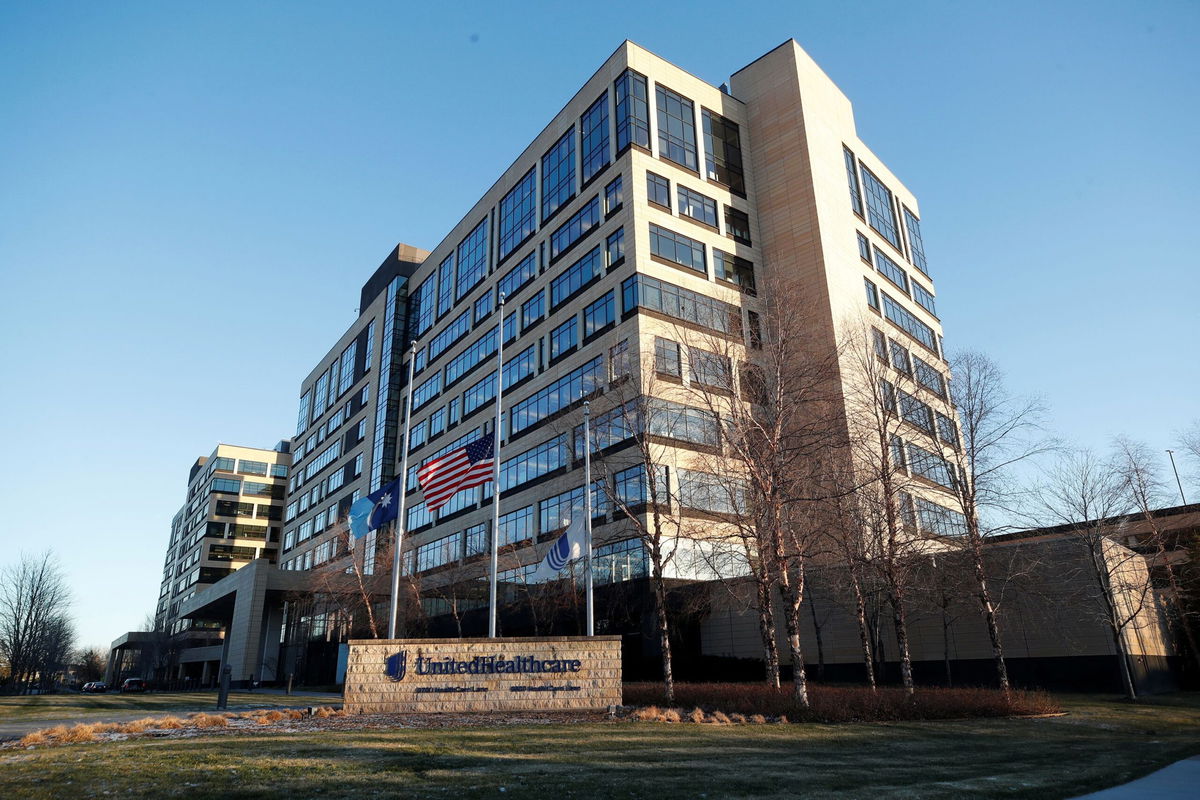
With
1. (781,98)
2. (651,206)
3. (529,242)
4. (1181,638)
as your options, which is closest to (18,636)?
(529,242)

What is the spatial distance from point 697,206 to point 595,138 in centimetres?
889

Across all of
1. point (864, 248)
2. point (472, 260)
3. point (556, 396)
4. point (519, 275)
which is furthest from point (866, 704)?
point (472, 260)

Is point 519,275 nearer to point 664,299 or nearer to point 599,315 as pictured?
point 599,315

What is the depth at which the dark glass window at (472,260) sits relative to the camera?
68.5 meters

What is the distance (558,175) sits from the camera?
5809 centimetres

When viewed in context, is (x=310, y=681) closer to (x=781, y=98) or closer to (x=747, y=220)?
(x=747, y=220)

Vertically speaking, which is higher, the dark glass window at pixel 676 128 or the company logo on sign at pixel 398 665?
the dark glass window at pixel 676 128

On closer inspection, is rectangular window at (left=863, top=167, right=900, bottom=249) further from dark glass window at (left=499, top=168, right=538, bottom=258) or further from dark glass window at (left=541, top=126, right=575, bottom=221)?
dark glass window at (left=499, top=168, right=538, bottom=258)

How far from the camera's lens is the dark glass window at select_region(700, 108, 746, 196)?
54438 mm

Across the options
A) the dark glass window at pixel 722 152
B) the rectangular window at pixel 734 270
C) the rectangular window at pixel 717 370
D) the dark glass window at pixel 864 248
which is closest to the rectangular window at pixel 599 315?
the rectangular window at pixel 734 270

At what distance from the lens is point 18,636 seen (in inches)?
2874

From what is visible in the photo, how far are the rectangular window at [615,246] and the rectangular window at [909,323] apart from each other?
890 inches

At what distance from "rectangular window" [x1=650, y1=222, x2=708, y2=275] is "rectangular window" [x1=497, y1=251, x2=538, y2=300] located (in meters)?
13.3

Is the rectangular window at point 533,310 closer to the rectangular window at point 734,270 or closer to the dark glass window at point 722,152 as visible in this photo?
the rectangular window at point 734,270
